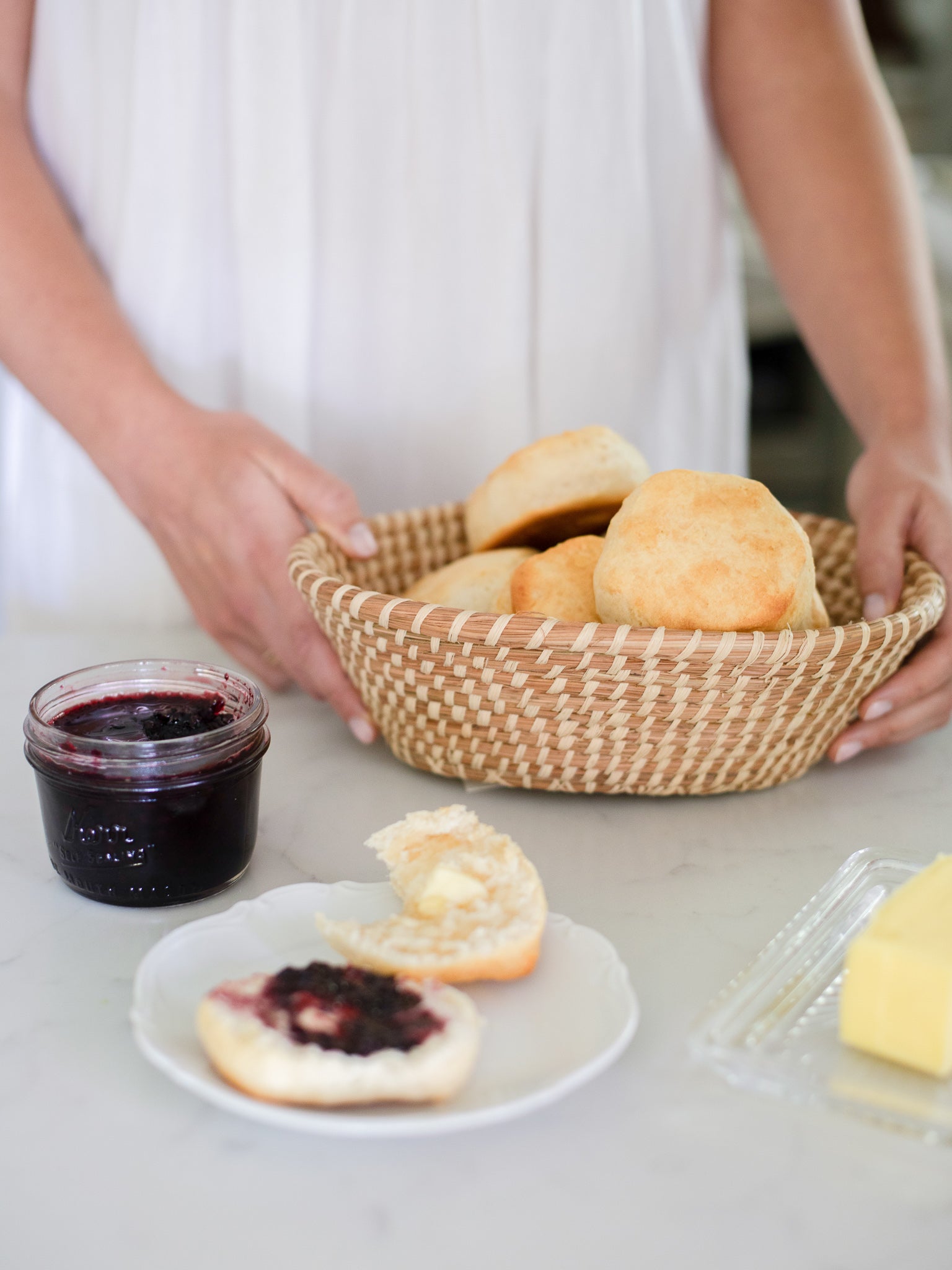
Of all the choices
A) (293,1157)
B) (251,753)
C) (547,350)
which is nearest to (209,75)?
(547,350)

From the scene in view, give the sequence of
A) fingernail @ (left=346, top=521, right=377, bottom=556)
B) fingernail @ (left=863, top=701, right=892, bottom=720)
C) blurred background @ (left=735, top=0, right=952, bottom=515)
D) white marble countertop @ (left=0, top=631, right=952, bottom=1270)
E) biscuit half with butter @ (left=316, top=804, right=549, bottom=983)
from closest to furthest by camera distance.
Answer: white marble countertop @ (left=0, top=631, right=952, bottom=1270), biscuit half with butter @ (left=316, top=804, right=549, bottom=983), fingernail @ (left=863, top=701, right=892, bottom=720), fingernail @ (left=346, top=521, right=377, bottom=556), blurred background @ (left=735, top=0, right=952, bottom=515)

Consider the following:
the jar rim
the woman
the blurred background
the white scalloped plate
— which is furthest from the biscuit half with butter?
the blurred background

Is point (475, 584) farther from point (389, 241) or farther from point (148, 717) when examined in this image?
point (389, 241)

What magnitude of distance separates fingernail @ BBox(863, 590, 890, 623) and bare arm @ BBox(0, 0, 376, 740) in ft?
1.51

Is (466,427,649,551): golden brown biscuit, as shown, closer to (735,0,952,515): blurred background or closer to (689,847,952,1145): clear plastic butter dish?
(689,847,952,1145): clear plastic butter dish

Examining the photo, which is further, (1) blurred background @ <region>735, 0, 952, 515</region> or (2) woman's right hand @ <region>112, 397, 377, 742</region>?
(1) blurred background @ <region>735, 0, 952, 515</region>

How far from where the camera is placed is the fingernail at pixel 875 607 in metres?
1.06

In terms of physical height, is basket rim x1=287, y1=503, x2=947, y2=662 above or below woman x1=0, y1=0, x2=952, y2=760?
below

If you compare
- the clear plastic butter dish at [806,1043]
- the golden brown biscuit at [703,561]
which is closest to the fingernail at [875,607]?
the golden brown biscuit at [703,561]

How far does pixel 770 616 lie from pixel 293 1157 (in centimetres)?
52

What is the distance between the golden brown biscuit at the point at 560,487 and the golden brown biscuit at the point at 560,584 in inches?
4.8

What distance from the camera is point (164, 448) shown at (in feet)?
4.09

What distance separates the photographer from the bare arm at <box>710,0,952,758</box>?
1.35 meters

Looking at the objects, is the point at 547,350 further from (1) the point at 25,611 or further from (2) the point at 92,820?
(2) the point at 92,820
